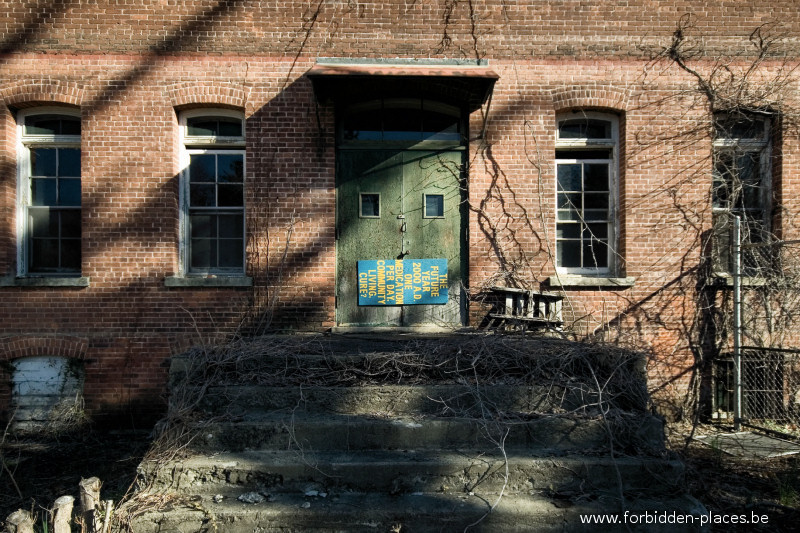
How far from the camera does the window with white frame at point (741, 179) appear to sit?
6.65 m

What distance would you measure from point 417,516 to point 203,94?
232 inches

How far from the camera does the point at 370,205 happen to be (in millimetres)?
6695

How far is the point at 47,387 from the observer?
635 cm

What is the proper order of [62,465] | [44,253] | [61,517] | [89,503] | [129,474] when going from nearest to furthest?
[61,517], [89,503], [129,474], [62,465], [44,253]

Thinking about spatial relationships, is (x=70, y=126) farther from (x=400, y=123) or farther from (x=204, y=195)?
(x=400, y=123)

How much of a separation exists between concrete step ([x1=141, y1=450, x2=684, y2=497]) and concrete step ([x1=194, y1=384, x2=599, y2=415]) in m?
0.59

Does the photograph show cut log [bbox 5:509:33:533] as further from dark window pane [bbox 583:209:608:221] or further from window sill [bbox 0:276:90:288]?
dark window pane [bbox 583:209:608:221]

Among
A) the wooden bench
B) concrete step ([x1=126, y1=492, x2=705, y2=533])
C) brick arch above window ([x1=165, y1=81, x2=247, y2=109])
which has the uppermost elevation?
brick arch above window ([x1=165, y1=81, x2=247, y2=109])

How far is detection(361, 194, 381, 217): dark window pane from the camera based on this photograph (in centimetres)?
668

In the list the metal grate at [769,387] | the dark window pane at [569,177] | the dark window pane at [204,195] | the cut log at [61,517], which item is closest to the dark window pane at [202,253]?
the dark window pane at [204,195]

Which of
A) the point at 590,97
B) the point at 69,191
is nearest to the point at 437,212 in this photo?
the point at 590,97

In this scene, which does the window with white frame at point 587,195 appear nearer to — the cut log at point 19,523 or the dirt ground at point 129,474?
the dirt ground at point 129,474

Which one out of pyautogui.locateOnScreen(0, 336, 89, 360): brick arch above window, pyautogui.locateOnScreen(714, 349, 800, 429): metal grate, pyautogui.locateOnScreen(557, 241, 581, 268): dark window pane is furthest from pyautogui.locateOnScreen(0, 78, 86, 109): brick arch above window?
pyautogui.locateOnScreen(714, 349, 800, 429): metal grate

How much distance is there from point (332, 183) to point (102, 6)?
3961mm
